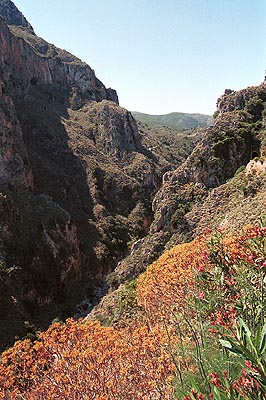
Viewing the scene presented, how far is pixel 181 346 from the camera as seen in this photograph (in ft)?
15.9

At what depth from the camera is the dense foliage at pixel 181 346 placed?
3598mm

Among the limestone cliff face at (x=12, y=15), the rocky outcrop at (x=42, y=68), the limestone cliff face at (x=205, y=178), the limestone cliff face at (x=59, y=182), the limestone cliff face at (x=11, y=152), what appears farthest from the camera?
the limestone cliff face at (x=12, y=15)

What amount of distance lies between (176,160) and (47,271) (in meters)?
73.2

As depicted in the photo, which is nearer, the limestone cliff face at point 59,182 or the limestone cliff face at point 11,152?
the limestone cliff face at point 59,182

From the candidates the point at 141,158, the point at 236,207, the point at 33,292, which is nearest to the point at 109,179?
the point at 141,158

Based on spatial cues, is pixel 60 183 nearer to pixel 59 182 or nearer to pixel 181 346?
pixel 59 182

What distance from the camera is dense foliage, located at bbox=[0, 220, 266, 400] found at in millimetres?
3598

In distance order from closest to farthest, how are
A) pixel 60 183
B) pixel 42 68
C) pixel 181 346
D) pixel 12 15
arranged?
1. pixel 181 346
2. pixel 60 183
3. pixel 42 68
4. pixel 12 15

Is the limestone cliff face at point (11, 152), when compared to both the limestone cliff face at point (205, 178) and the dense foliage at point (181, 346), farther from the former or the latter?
the dense foliage at point (181, 346)

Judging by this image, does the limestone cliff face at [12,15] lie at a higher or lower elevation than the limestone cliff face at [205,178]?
higher

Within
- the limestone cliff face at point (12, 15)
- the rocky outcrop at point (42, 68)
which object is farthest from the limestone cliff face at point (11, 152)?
the limestone cliff face at point (12, 15)

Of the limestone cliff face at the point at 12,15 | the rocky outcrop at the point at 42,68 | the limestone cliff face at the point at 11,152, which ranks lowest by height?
the limestone cliff face at the point at 11,152

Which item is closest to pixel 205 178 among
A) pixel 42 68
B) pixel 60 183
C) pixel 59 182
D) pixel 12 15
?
pixel 60 183

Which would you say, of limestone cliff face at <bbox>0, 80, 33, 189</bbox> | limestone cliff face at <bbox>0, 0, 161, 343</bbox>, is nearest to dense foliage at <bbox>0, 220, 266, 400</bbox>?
limestone cliff face at <bbox>0, 0, 161, 343</bbox>
